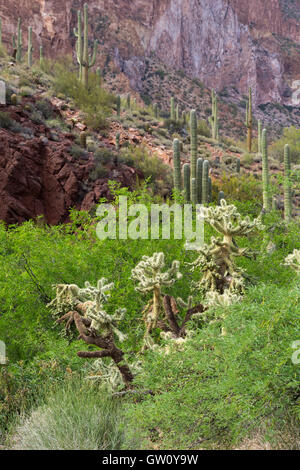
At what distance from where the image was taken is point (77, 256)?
19.5 ft

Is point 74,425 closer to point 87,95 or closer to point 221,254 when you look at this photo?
point 221,254

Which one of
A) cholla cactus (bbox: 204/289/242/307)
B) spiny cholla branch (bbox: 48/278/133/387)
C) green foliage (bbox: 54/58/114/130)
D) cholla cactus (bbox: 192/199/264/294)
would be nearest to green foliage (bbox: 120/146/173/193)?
green foliage (bbox: 54/58/114/130)

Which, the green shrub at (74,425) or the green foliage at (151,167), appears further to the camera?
the green foliage at (151,167)

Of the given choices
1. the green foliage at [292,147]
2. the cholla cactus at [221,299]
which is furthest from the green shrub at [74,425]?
the green foliage at [292,147]

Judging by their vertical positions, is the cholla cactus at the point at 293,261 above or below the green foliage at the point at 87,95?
below

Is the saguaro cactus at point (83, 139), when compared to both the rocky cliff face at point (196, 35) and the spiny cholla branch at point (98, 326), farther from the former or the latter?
the rocky cliff face at point (196, 35)

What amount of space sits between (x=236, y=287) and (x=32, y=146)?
11.8 m

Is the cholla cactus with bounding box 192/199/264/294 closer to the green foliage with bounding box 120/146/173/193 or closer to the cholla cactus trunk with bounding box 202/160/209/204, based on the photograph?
the cholla cactus trunk with bounding box 202/160/209/204

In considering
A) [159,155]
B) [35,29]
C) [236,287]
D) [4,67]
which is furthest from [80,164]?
[35,29]

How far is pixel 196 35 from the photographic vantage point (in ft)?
201

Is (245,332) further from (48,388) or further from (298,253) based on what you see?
(48,388)

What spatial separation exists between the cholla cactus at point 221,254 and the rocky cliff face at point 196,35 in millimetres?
44899

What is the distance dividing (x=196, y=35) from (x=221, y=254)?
206 ft

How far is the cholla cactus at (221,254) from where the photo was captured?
4883 millimetres
